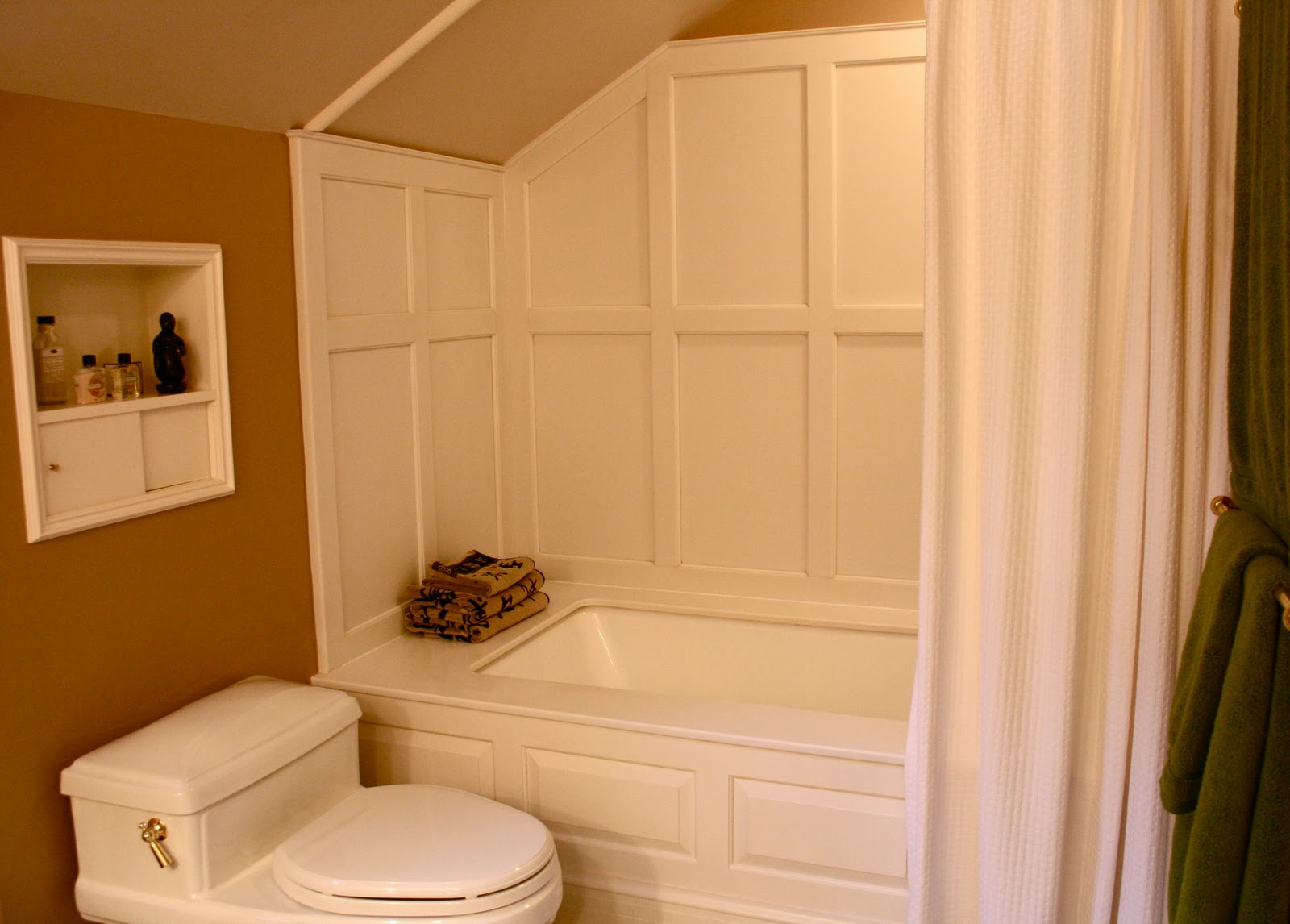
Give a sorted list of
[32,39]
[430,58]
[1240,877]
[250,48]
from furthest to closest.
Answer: [430,58] < [250,48] < [32,39] < [1240,877]

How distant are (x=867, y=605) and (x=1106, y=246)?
5.59 feet

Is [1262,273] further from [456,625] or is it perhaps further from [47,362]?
[456,625]

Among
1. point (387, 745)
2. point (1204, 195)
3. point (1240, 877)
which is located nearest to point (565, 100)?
point (387, 745)

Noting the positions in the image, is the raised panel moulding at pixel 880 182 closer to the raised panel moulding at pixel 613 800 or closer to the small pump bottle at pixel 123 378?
the raised panel moulding at pixel 613 800

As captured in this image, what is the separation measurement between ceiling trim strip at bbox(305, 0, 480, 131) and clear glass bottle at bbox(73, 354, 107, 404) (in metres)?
0.75

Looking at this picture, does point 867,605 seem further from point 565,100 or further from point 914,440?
point 565,100

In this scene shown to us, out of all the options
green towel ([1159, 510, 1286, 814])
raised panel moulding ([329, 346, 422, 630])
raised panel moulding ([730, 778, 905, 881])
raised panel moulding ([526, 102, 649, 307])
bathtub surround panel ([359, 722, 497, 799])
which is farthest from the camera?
raised panel moulding ([526, 102, 649, 307])

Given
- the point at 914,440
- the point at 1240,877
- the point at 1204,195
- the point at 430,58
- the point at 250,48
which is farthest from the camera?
the point at 914,440

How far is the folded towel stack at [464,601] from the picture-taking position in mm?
2895

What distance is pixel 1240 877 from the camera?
1.15 metres

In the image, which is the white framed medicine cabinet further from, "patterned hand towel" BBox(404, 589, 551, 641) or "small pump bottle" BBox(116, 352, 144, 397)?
"patterned hand towel" BBox(404, 589, 551, 641)

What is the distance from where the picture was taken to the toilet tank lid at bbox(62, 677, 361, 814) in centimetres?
193

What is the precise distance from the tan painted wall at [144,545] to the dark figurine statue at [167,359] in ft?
0.47

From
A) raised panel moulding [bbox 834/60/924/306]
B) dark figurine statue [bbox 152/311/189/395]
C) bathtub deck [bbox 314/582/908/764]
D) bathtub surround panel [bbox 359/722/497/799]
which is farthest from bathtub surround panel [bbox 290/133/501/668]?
raised panel moulding [bbox 834/60/924/306]
